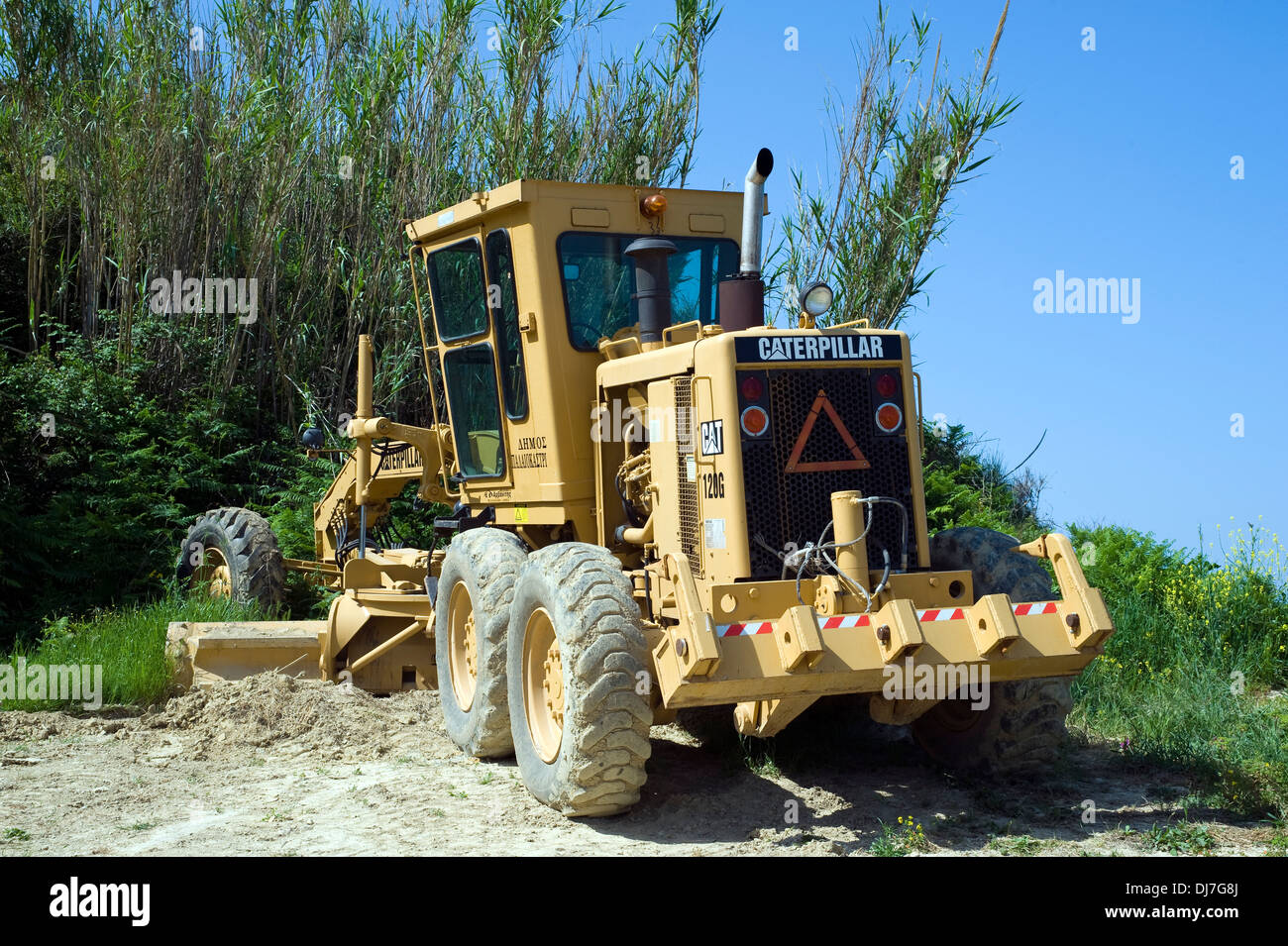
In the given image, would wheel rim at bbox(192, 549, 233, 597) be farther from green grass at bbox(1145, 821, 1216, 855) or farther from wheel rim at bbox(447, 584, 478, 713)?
green grass at bbox(1145, 821, 1216, 855)

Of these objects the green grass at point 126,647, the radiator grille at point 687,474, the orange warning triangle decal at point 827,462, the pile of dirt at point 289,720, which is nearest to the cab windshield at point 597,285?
the radiator grille at point 687,474

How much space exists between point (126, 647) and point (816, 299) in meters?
5.38

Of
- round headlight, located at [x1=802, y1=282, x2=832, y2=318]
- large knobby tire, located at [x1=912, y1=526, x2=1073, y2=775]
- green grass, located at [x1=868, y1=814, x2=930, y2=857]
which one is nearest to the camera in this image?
green grass, located at [x1=868, y1=814, x2=930, y2=857]

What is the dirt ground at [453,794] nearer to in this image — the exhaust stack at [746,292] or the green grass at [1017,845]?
the green grass at [1017,845]

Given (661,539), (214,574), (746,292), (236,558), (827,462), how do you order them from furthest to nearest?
1. (214,574)
2. (236,558)
3. (746,292)
4. (661,539)
5. (827,462)

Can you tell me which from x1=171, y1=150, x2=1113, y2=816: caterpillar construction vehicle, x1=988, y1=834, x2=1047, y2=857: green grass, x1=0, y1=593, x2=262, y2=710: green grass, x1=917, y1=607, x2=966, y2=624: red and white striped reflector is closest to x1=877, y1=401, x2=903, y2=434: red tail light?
x1=171, y1=150, x2=1113, y2=816: caterpillar construction vehicle

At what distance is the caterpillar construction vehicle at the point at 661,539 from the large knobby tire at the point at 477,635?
0.06 feet

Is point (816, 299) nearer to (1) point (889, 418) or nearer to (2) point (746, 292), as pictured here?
(2) point (746, 292)

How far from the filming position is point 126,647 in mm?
8445

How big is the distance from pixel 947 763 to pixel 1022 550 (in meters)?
1.16

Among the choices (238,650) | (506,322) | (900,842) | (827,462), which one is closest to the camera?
(900,842)

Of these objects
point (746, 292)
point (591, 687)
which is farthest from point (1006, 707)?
point (746, 292)

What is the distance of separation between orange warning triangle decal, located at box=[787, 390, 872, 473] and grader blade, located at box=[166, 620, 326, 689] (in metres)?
4.17

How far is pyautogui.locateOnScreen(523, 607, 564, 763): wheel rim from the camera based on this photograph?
18.5 feet
